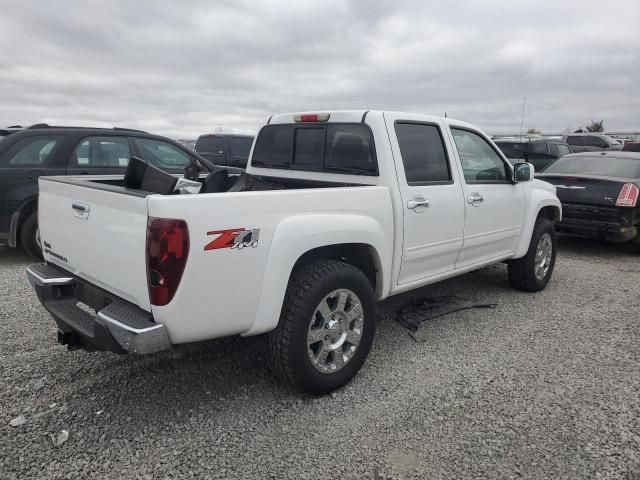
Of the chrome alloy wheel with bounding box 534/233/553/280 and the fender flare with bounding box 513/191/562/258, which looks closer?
the fender flare with bounding box 513/191/562/258

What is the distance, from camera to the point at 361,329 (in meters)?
3.24

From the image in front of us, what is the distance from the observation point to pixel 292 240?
275cm

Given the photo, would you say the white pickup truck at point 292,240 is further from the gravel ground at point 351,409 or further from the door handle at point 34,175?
the door handle at point 34,175

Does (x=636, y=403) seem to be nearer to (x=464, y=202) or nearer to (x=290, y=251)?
(x=464, y=202)

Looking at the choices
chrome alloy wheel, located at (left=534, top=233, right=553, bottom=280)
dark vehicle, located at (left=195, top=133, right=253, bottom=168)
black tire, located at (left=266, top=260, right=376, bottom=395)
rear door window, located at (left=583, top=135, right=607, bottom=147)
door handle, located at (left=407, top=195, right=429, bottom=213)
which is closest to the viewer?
black tire, located at (left=266, top=260, right=376, bottom=395)

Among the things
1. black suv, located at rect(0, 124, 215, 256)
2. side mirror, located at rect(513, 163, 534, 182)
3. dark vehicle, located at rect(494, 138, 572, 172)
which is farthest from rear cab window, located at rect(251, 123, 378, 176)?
dark vehicle, located at rect(494, 138, 572, 172)

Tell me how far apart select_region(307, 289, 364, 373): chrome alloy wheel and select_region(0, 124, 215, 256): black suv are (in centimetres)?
389

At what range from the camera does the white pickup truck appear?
241 centimetres

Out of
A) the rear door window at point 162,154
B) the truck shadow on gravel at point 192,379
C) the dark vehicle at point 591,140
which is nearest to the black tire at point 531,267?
the truck shadow on gravel at point 192,379

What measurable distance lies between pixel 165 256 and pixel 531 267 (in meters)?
4.13

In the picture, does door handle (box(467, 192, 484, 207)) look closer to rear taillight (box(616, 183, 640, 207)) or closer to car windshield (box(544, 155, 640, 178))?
rear taillight (box(616, 183, 640, 207))

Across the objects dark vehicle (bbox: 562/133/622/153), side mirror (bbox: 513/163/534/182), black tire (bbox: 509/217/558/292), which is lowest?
black tire (bbox: 509/217/558/292)

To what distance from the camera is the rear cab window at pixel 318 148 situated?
3631 mm

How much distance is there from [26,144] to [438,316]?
5179mm
